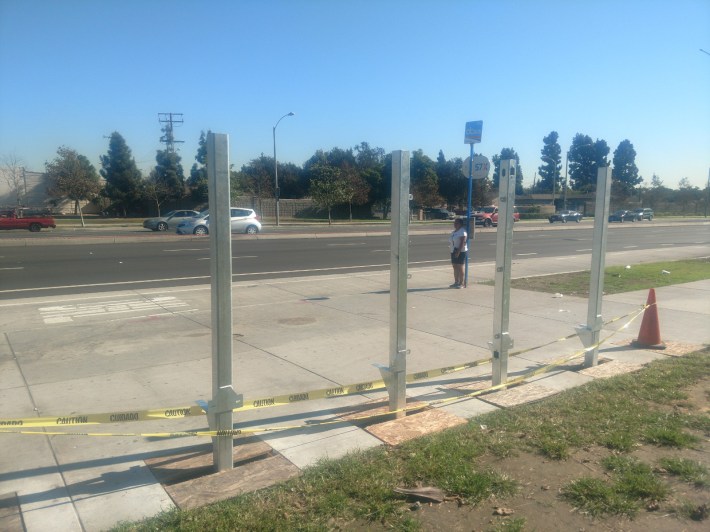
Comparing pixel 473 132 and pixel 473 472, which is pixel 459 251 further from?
pixel 473 472

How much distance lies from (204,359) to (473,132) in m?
8.19

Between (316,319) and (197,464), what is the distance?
500 centimetres

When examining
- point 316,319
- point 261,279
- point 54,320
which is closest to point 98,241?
point 261,279

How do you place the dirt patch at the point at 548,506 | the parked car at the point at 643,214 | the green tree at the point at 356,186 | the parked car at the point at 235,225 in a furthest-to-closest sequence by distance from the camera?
the parked car at the point at 643,214 → the green tree at the point at 356,186 → the parked car at the point at 235,225 → the dirt patch at the point at 548,506

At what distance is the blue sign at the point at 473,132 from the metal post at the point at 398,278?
823cm

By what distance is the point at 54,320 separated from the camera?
8789 millimetres

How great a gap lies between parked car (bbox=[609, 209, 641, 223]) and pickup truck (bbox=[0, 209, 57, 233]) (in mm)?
59068

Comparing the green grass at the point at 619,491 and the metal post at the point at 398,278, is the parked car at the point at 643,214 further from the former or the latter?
the green grass at the point at 619,491

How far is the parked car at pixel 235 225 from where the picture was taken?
105 ft

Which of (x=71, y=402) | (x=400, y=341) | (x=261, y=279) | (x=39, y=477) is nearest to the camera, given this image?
(x=39, y=477)

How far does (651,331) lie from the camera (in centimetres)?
732

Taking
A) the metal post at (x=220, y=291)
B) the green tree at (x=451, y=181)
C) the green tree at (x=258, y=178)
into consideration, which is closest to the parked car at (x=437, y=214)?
the green tree at (x=451, y=181)

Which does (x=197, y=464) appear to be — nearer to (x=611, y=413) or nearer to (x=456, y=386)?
(x=456, y=386)

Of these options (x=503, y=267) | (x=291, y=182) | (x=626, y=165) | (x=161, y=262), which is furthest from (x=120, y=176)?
(x=626, y=165)
